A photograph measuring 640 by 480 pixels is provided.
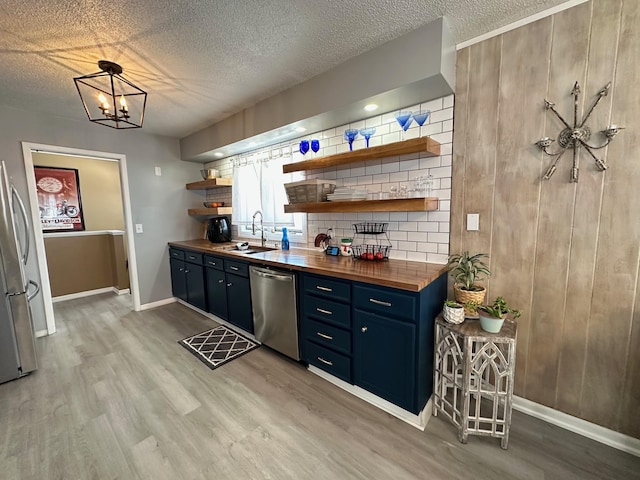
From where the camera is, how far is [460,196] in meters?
1.98

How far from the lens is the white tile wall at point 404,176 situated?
6.68ft

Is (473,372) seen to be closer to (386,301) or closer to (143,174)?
(386,301)

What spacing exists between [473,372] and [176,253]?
150 inches

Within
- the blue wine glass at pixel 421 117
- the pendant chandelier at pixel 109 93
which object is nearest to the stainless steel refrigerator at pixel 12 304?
the pendant chandelier at pixel 109 93

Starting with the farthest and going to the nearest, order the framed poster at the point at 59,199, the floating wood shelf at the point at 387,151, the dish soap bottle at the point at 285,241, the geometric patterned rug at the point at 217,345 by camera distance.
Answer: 1. the framed poster at the point at 59,199
2. the dish soap bottle at the point at 285,241
3. the geometric patterned rug at the point at 217,345
4. the floating wood shelf at the point at 387,151

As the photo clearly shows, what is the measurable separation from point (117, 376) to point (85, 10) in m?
2.58

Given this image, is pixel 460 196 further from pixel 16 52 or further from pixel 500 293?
pixel 16 52

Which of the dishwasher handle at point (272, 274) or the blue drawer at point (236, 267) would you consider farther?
the blue drawer at point (236, 267)

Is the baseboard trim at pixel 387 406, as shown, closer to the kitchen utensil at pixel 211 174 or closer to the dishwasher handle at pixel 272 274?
the dishwasher handle at pixel 272 274

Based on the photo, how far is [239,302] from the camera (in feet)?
9.59

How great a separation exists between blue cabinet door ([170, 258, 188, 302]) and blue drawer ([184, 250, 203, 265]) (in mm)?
184

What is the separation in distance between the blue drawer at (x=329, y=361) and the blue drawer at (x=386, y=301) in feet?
1.56

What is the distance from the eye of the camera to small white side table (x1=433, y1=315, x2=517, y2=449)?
1541 millimetres

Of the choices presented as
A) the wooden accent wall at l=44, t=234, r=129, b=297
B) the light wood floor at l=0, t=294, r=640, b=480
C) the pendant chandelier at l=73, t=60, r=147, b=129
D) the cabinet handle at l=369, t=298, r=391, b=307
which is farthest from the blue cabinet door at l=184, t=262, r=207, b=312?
the cabinet handle at l=369, t=298, r=391, b=307
